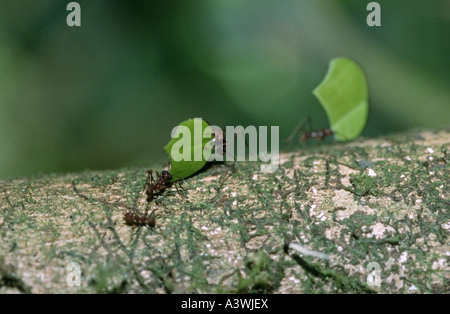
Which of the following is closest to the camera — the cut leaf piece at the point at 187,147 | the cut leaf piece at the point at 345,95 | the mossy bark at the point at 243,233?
the mossy bark at the point at 243,233

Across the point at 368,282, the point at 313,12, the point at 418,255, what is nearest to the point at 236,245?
the point at 368,282

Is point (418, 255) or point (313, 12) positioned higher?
point (313, 12)

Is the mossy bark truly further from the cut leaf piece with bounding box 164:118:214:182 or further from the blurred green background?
the blurred green background

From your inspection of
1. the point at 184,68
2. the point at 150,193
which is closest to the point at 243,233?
the point at 150,193

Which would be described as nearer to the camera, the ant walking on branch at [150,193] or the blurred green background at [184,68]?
the ant walking on branch at [150,193]

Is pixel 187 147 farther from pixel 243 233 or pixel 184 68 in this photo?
pixel 184 68

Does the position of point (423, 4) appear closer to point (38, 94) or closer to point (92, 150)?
point (92, 150)

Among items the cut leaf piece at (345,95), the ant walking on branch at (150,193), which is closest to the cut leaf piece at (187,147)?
the ant walking on branch at (150,193)

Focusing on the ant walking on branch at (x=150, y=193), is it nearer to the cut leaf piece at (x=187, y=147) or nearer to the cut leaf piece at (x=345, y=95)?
the cut leaf piece at (x=187, y=147)
